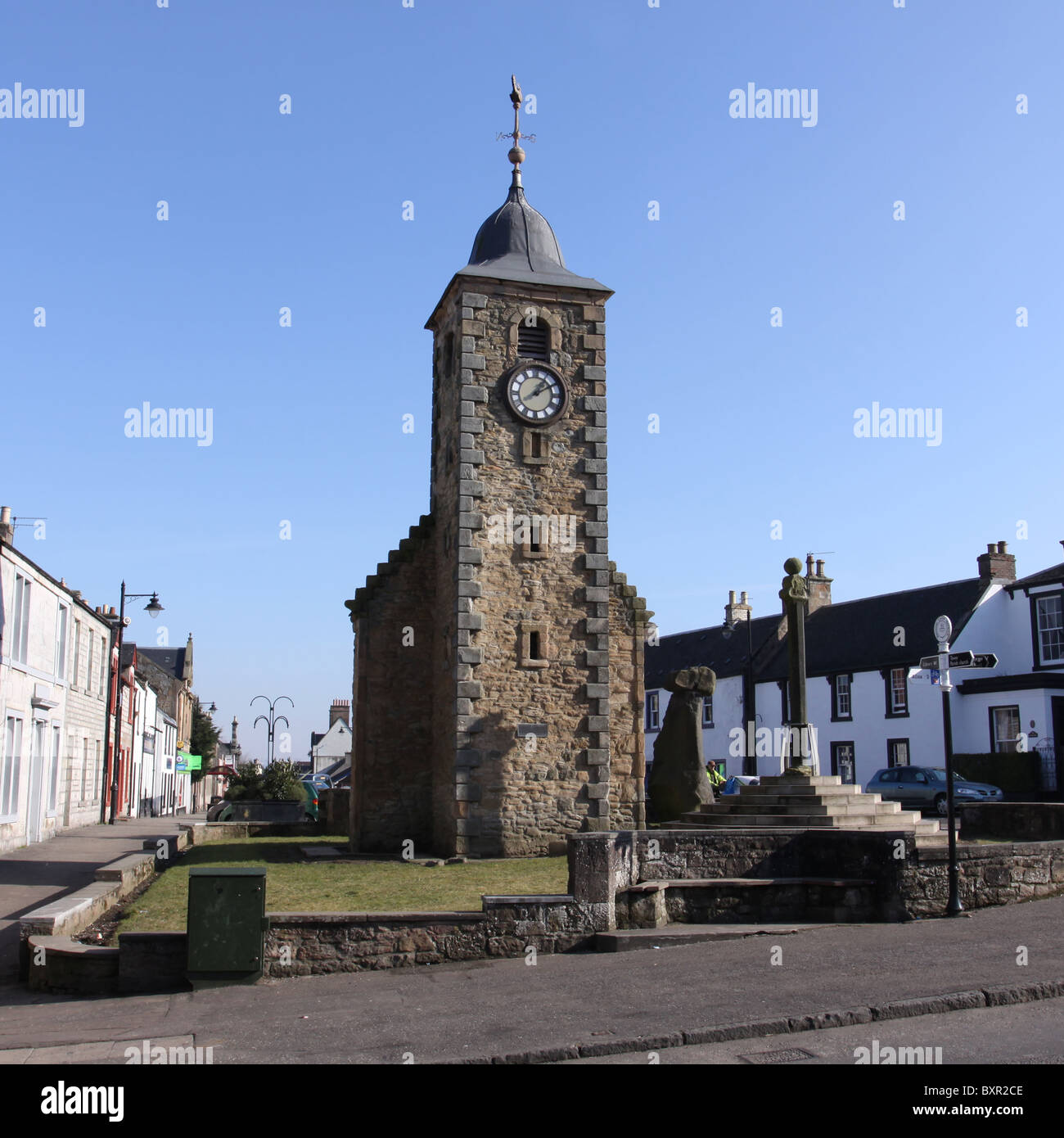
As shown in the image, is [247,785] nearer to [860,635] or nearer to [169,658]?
[860,635]

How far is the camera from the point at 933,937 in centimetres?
1030

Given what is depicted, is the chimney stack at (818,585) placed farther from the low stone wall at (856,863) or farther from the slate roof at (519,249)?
the low stone wall at (856,863)

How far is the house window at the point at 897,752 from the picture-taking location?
37000 mm

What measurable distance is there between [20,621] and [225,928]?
15931 mm

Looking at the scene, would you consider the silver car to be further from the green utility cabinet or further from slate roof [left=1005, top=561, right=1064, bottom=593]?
the green utility cabinet

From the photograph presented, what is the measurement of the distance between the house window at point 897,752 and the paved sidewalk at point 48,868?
2368 cm

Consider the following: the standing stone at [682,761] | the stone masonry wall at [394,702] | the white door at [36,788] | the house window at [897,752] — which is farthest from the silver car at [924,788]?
the white door at [36,788]

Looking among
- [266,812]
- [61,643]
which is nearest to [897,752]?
[266,812]

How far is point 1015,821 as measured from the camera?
1582 centimetres

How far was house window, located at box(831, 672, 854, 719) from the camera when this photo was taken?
132 ft

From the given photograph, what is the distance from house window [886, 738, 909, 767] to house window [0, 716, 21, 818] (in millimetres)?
27248

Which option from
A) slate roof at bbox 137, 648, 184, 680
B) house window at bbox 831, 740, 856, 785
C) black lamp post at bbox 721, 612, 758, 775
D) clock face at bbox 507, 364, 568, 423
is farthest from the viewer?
slate roof at bbox 137, 648, 184, 680

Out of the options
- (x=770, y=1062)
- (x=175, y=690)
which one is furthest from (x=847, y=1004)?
(x=175, y=690)
